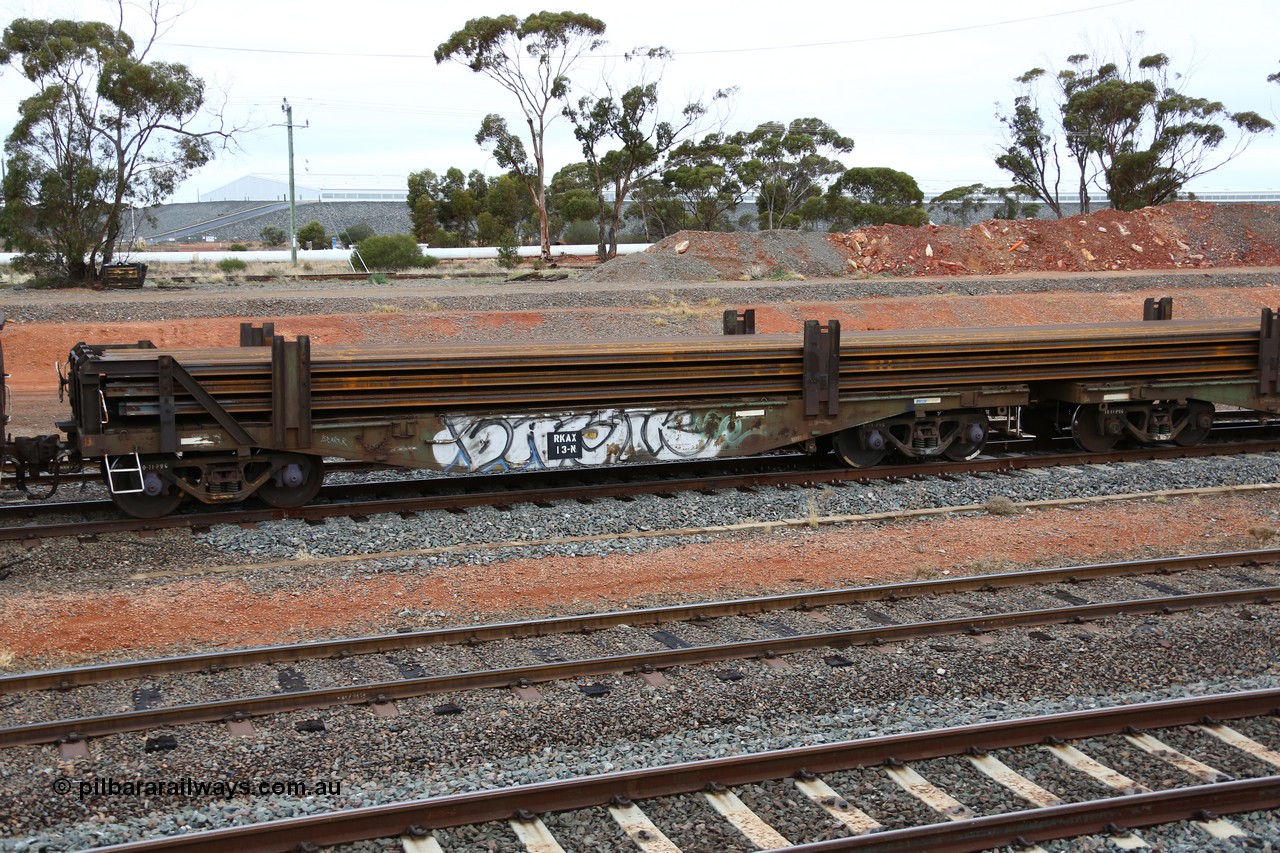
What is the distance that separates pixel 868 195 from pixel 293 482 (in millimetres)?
65752

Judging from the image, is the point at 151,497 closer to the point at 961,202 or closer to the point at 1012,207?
the point at 1012,207

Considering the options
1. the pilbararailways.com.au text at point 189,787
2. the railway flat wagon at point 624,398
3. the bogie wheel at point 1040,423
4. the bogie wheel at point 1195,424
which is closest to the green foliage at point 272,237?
the railway flat wagon at point 624,398

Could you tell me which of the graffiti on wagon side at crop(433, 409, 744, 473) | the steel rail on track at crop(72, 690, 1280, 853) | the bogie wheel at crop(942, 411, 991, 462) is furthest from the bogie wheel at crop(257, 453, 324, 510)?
the bogie wheel at crop(942, 411, 991, 462)

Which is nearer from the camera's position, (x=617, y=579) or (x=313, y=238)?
(x=617, y=579)

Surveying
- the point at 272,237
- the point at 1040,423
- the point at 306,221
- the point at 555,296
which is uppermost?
the point at 306,221

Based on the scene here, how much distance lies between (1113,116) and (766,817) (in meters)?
69.7

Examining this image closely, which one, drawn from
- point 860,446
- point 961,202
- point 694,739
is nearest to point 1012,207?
point 961,202

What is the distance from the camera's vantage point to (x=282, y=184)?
461 ft

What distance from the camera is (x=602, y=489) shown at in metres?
14.1

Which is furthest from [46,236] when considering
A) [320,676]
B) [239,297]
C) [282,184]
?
[282,184]

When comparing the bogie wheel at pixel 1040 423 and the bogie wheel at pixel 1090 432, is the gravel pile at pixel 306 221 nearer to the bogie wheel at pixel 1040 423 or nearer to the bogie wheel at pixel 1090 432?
the bogie wheel at pixel 1040 423

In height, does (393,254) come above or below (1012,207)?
below

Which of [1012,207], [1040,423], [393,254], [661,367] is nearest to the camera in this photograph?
[661,367]

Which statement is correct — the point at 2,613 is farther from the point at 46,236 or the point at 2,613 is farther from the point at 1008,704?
the point at 46,236
